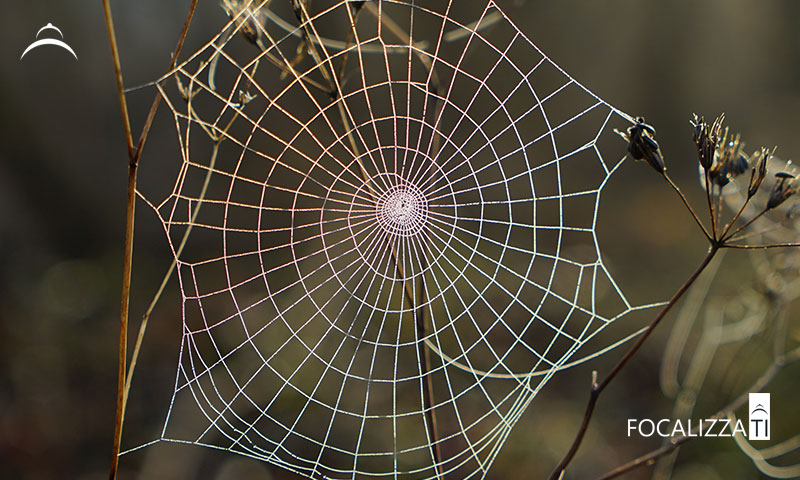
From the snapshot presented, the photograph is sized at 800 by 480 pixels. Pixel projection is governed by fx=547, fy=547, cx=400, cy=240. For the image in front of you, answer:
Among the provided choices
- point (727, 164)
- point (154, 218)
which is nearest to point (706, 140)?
point (727, 164)

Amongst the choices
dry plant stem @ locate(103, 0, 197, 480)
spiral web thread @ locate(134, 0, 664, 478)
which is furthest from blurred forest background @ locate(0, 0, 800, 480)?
dry plant stem @ locate(103, 0, 197, 480)

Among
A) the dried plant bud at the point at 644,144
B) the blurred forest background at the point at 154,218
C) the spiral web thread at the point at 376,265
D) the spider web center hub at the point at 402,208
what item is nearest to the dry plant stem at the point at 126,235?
the dried plant bud at the point at 644,144

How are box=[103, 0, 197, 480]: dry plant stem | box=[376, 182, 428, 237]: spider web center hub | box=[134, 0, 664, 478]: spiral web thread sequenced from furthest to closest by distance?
box=[134, 0, 664, 478]: spiral web thread < box=[376, 182, 428, 237]: spider web center hub < box=[103, 0, 197, 480]: dry plant stem

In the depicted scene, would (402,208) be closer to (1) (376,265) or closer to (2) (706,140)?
(2) (706,140)

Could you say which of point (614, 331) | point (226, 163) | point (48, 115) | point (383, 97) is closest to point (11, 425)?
point (226, 163)

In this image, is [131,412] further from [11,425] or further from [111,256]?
[111,256]

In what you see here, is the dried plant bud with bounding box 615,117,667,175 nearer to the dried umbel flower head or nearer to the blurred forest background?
the dried umbel flower head

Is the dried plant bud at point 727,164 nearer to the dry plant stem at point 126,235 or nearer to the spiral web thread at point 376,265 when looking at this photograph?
the dry plant stem at point 126,235
